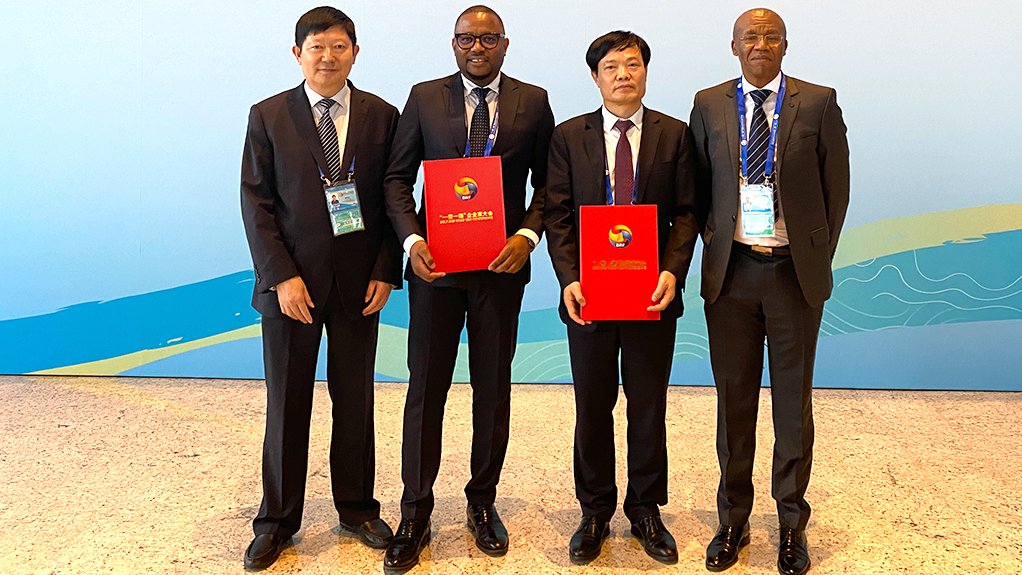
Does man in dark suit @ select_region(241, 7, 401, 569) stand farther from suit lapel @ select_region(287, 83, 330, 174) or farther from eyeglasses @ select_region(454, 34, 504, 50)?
eyeglasses @ select_region(454, 34, 504, 50)

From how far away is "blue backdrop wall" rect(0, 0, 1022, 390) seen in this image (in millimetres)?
4641

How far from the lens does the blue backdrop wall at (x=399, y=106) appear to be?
4.64m

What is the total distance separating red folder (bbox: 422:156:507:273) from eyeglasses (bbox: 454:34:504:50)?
1.09ft

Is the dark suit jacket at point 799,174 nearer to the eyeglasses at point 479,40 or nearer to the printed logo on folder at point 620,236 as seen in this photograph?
the printed logo on folder at point 620,236

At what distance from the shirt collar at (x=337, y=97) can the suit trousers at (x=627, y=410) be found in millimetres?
979

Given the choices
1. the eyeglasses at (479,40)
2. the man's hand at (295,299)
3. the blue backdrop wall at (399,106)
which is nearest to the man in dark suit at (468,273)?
the eyeglasses at (479,40)

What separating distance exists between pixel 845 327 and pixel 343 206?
323 cm

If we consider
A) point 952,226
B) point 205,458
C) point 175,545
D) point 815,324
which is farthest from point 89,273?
point 952,226

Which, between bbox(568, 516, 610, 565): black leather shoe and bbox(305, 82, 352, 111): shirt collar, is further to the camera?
bbox(568, 516, 610, 565): black leather shoe

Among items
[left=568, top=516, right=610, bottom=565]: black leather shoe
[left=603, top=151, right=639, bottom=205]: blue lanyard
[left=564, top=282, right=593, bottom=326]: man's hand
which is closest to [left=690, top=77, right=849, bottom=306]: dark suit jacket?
[left=603, top=151, right=639, bottom=205]: blue lanyard

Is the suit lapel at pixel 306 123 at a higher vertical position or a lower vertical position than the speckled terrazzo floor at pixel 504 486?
higher

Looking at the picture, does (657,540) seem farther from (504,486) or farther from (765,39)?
(765,39)

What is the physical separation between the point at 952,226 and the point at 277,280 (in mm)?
3681

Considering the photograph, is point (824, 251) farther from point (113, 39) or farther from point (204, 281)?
point (113, 39)
